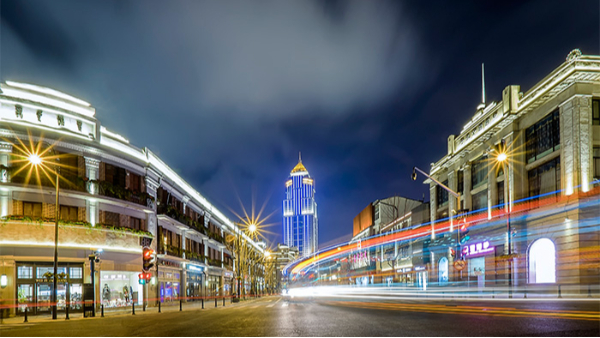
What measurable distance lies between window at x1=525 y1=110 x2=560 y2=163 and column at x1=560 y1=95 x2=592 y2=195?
2.27m

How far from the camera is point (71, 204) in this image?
34.3 metres

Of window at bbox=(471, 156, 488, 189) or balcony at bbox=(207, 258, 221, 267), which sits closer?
window at bbox=(471, 156, 488, 189)

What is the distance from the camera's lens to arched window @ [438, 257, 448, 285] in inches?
2266

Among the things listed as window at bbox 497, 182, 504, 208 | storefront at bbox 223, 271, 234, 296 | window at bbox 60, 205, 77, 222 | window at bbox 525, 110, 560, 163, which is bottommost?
storefront at bbox 223, 271, 234, 296

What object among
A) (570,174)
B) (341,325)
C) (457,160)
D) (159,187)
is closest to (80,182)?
(159,187)

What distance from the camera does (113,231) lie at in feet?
119

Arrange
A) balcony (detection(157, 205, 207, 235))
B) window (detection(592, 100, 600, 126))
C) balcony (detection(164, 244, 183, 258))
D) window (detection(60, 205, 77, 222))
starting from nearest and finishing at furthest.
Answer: window (detection(592, 100, 600, 126)) < window (detection(60, 205, 77, 222)) < balcony (detection(157, 205, 207, 235)) < balcony (detection(164, 244, 183, 258))

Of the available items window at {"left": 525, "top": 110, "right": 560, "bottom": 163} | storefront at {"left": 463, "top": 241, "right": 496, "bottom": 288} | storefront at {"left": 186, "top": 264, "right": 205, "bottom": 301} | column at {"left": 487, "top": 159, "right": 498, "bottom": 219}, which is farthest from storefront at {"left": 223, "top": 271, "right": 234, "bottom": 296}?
window at {"left": 525, "top": 110, "right": 560, "bottom": 163}

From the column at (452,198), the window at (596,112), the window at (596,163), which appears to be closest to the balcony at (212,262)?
the column at (452,198)

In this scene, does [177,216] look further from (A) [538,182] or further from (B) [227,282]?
(B) [227,282]

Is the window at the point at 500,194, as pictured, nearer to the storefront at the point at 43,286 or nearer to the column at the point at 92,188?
the column at the point at 92,188

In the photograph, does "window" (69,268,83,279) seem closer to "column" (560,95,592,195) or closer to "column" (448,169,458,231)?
"column" (560,95,592,195)

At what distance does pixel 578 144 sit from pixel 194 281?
4283cm

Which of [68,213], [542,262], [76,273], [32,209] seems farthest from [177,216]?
[542,262]
